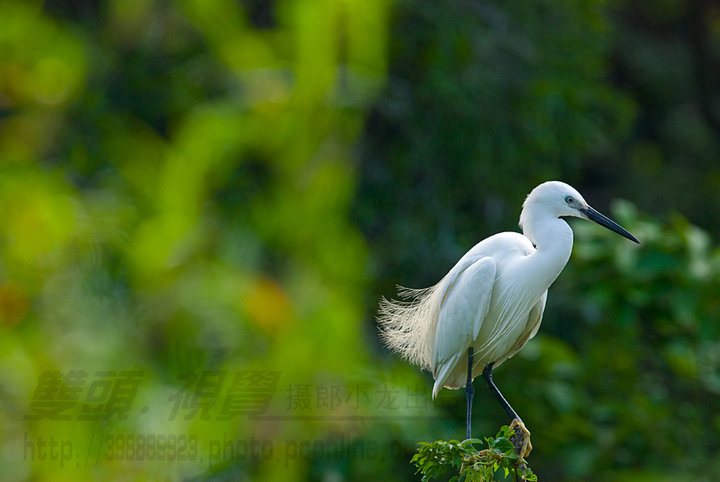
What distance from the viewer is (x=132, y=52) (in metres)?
3.59

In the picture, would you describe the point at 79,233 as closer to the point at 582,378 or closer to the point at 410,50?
the point at 582,378

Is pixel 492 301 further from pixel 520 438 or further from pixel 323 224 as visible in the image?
pixel 323 224

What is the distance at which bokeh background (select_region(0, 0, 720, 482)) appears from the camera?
719mm

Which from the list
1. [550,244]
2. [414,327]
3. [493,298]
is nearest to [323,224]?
[550,244]

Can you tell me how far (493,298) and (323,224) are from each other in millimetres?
956

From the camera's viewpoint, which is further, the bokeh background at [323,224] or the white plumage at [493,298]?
the white plumage at [493,298]

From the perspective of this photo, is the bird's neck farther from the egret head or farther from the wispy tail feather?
the wispy tail feather

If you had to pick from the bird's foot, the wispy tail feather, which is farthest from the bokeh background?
the bird's foot

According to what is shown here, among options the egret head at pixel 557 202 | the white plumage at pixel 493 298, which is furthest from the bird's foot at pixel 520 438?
the egret head at pixel 557 202

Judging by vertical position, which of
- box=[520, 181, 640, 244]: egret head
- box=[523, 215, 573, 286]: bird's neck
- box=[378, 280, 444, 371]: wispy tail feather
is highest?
box=[520, 181, 640, 244]: egret head

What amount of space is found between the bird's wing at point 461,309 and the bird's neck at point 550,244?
0.18 metres

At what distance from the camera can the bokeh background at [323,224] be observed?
0.72 meters

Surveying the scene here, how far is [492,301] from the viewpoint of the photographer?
161cm

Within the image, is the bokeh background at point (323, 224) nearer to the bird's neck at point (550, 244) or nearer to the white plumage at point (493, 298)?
the white plumage at point (493, 298)
